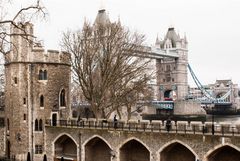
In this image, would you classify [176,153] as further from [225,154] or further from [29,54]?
[29,54]

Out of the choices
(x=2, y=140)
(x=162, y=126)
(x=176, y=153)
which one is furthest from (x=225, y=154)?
(x=2, y=140)

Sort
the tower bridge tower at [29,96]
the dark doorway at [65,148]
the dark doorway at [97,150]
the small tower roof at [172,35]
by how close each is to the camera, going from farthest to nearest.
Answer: the small tower roof at [172,35], the tower bridge tower at [29,96], the dark doorway at [65,148], the dark doorway at [97,150]

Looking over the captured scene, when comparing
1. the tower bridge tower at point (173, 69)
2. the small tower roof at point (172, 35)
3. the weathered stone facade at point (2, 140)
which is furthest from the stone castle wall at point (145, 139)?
the small tower roof at point (172, 35)

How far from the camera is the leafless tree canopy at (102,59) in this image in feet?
96.2

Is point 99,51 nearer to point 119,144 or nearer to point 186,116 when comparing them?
point 119,144

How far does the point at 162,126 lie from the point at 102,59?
29.5 feet

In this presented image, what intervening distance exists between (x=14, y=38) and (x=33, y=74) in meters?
2.94

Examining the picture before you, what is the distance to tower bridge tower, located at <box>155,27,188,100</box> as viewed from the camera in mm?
113000

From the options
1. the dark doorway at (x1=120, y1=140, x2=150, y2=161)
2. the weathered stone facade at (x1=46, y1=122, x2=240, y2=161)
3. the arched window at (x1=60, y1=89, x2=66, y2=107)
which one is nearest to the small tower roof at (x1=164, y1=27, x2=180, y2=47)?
the arched window at (x1=60, y1=89, x2=66, y2=107)

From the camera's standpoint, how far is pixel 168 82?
115 meters

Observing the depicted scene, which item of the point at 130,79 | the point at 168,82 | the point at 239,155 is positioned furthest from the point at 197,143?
the point at 168,82

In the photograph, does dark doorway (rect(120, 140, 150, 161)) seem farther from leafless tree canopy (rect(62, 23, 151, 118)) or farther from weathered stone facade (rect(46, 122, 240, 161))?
leafless tree canopy (rect(62, 23, 151, 118))

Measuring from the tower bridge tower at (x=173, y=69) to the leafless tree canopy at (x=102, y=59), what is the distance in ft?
263

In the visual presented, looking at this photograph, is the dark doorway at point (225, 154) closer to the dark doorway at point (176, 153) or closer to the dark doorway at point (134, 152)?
the dark doorway at point (176, 153)
